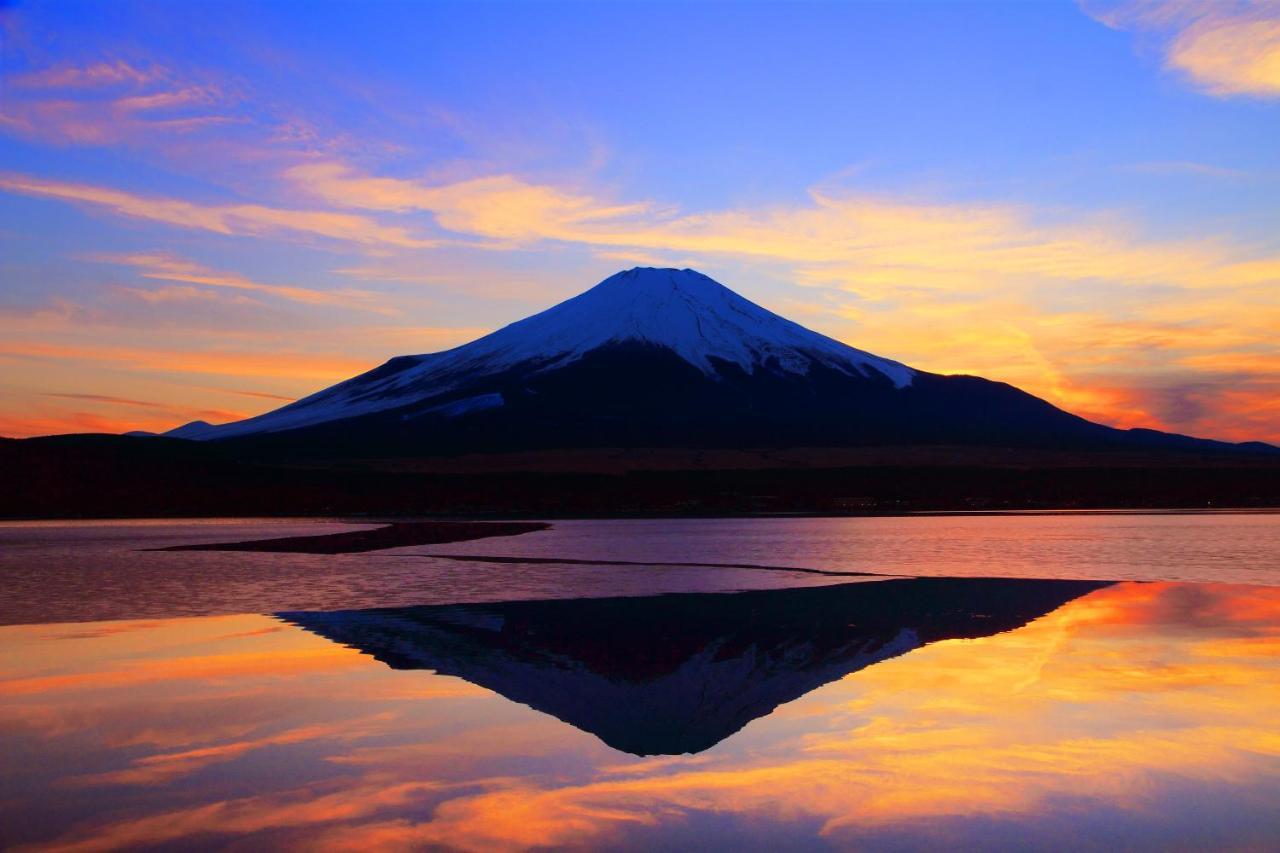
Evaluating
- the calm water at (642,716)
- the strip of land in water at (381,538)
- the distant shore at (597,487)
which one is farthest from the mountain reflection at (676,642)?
the distant shore at (597,487)

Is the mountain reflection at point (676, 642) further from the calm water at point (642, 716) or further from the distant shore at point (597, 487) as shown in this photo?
the distant shore at point (597, 487)

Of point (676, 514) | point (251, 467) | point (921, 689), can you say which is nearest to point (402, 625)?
point (921, 689)

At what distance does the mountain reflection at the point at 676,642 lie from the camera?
1441cm

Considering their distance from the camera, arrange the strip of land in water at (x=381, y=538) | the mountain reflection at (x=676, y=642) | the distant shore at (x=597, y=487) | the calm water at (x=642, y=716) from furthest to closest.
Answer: the distant shore at (x=597, y=487), the strip of land in water at (x=381, y=538), the mountain reflection at (x=676, y=642), the calm water at (x=642, y=716)

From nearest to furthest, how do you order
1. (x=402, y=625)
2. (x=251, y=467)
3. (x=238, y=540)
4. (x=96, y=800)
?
(x=96, y=800) → (x=402, y=625) → (x=238, y=540) → (x=251, y=467)

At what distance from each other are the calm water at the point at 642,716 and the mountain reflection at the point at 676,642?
92 mm

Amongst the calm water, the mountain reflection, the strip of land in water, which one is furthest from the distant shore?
the calm water

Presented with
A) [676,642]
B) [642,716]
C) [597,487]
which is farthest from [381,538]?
[597,487]

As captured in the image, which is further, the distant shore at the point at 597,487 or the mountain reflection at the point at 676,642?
the distant shore at the point at 597,487

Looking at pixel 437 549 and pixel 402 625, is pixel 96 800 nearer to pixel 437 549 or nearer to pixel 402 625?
pixel 402 625

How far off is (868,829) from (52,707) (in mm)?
10127

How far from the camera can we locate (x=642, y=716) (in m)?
14.0

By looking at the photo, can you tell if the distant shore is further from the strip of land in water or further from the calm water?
the calm water

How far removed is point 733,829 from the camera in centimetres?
955
